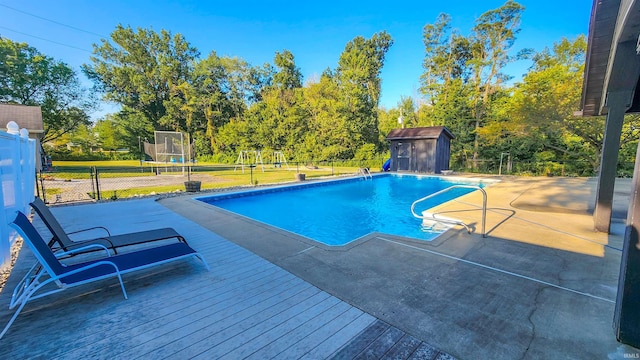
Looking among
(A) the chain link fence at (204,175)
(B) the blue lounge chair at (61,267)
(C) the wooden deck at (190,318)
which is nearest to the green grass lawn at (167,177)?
(A) the chain link fence at (204,175)

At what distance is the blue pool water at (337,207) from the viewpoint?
6.83 m

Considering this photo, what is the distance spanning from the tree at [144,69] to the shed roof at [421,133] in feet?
88.7

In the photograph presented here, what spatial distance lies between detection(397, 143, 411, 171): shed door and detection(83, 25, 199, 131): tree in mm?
27368

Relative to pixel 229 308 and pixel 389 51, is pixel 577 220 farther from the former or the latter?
pixel 389 51

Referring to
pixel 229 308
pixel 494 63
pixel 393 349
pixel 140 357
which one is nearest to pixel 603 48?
pixel 393 349

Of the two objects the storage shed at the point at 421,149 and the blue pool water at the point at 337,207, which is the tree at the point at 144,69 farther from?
the storage shed at the point at 421,149

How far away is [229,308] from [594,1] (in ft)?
20.4

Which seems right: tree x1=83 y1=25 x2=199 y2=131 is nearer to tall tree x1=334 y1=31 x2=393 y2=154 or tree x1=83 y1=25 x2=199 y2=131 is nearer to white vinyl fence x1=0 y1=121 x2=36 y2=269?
tall tree x1=334 y1=31 x2=393 y2=154

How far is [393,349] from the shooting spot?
6.28 feet

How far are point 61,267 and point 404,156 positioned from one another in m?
17.6

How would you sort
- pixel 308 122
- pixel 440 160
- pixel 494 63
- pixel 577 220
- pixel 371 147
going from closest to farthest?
pixel 577 220 < pixel 440 160 < pixel 494 63 < pixel 371 147 < pixel 308 122

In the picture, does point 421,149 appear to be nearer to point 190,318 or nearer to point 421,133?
point 421,133

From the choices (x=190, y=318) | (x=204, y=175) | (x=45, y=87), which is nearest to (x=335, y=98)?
(x=204, y=175)

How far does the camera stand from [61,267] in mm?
2453
